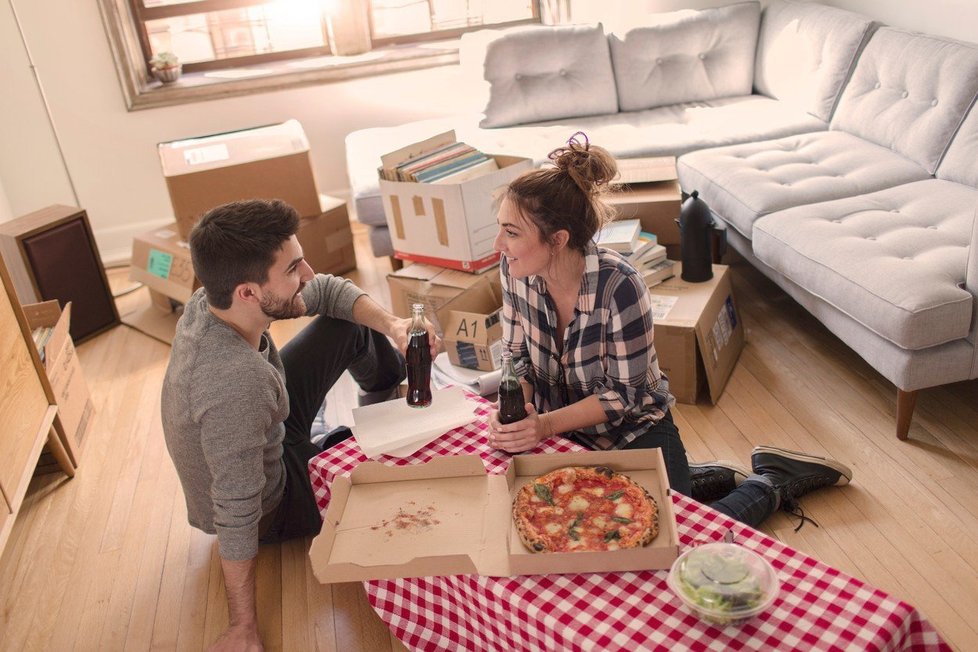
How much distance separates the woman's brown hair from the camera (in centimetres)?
191

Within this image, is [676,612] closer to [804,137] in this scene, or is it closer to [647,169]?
[647,169]

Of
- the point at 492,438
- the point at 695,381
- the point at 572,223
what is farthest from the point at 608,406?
the point at 695,381

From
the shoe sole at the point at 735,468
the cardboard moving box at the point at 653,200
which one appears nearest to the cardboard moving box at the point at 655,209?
the cardboard moving box at the point at 653,200

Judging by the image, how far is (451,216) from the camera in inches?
116

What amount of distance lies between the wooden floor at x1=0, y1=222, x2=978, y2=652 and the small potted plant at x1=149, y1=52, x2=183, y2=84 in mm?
1901

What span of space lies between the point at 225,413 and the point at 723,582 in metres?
1.02

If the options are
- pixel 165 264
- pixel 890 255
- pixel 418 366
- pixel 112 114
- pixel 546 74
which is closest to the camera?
pixel 418 366

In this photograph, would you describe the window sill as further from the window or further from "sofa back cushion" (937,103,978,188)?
"sofa back cushion" (937,103,978,188)

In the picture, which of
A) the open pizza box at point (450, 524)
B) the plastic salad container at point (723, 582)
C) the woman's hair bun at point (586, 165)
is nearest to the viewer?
the plastic salad container at point (723, 582)

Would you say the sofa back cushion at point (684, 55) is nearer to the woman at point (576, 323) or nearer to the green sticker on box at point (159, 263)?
the green sticker on box at point (159, 263)

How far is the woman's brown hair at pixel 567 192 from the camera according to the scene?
1.91 m

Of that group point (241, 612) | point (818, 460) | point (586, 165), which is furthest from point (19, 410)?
point (818, 460)

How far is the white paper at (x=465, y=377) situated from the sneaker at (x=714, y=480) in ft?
2.30

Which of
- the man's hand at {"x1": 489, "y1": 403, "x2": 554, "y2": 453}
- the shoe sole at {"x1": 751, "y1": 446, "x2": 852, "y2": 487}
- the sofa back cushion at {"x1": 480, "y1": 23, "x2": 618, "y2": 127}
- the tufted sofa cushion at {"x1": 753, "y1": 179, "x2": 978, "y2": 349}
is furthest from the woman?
the sofa back cushion at {"x1": 480, "y1": 23, "x2": 618, "y2": 127}
